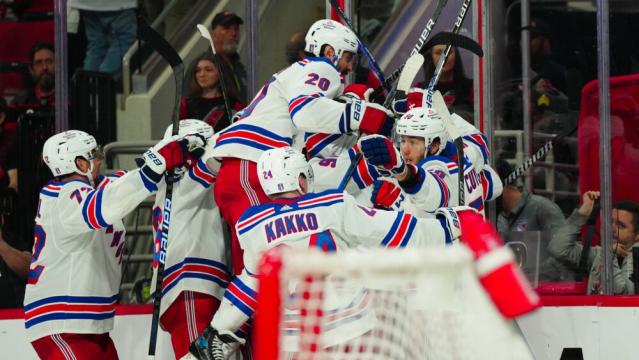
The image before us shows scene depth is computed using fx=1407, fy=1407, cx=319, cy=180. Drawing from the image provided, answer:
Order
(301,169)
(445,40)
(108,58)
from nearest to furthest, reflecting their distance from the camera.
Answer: (301,169) < (445,40) < (108,58)

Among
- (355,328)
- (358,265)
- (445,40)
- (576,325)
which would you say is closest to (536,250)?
(576,325)

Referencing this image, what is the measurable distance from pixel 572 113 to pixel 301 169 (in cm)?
146

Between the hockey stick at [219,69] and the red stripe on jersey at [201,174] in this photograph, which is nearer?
the red stripe on jersey at [201,174]

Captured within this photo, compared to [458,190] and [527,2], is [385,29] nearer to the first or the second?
[527,2]

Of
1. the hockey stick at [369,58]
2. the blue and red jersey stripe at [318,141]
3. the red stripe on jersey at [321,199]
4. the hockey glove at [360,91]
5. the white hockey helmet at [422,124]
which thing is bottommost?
the red stripe on jersey at [321,199]

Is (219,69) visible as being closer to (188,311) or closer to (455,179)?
(188,311)

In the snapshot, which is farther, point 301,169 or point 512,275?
point 301,169

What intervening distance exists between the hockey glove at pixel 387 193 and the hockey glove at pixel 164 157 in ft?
2.33

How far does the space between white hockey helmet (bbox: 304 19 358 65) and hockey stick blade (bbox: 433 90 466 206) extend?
0.37 m

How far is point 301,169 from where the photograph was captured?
4.46 metres

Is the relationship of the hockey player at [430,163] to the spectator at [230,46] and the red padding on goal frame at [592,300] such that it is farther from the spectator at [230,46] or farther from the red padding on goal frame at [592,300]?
the spectator at [230,46]

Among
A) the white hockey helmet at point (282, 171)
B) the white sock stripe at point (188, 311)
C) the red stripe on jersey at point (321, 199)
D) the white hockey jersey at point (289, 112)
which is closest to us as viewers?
the red stripe on jersey at point (321, 199)

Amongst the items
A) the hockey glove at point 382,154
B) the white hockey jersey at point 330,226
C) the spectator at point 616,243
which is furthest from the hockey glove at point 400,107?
the white hockey jersey at point 330,226

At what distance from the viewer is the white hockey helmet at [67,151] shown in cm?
517
